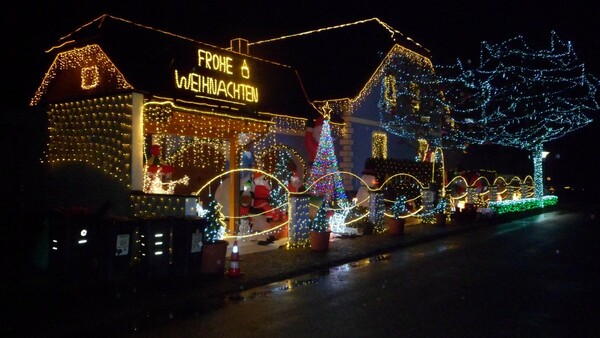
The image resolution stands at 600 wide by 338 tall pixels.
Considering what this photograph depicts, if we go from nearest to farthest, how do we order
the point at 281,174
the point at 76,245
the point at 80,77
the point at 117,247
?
the point at 76,245
the point at 117,247
the point at 80,77
the point at 281,174

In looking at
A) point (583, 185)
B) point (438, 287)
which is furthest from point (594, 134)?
point (438, 287)

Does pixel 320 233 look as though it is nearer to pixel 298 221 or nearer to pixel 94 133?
pixel 298 221

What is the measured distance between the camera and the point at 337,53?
25.7 meters

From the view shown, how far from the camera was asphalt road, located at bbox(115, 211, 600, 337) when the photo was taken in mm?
6801

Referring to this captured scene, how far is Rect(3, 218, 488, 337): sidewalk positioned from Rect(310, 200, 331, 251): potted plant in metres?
1.01

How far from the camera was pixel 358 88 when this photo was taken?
934 inches

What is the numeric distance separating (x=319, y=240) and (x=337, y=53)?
14.4 m

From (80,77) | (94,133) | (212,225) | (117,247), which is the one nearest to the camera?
(117,247)

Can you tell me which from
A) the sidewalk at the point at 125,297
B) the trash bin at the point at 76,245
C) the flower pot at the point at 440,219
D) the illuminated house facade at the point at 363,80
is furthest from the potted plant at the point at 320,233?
the illuminated house facade at the point at 363,80

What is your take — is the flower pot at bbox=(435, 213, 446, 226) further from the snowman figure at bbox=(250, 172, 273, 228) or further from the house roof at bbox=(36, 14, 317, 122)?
the house roof at bbox=(36, 14, 317, 122)

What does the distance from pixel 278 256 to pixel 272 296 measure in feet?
11.6

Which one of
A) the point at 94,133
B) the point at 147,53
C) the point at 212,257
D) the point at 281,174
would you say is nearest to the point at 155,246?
the point at 212,257

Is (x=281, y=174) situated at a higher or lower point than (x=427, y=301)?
higher

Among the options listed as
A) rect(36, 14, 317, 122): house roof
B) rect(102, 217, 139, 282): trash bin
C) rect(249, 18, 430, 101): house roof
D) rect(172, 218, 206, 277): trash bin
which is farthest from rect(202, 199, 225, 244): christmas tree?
rect(249, 18, 430, 101): house roof
